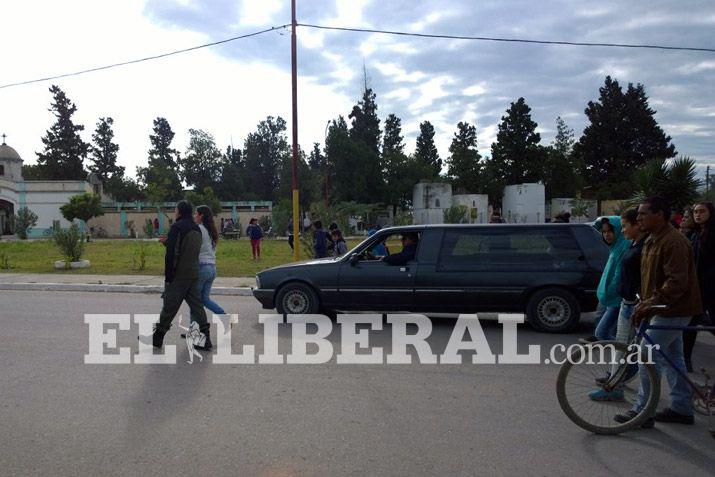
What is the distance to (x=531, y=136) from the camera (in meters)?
63.6

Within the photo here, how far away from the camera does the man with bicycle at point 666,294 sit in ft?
13.7

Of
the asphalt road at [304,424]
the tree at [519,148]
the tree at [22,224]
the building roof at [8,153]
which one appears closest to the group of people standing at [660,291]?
the asphalt road at [304,424]

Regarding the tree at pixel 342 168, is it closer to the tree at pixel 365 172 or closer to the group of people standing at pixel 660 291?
the tree at pixel 365 172

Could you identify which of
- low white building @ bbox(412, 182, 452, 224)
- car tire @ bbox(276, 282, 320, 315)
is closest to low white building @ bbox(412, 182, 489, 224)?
low white building @ bbox(412, 182, 452, 224)

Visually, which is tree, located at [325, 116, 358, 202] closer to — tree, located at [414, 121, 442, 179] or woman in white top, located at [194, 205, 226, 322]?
tree, located at [414, 121, 442, 179]

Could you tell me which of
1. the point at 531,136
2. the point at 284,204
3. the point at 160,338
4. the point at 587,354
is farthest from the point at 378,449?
the point at 531,136

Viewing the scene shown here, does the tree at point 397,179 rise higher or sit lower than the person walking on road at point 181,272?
higher

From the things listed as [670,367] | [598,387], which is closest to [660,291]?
[670,367]

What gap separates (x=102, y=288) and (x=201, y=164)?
7031 cm

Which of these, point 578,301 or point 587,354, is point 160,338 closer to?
point 587,354

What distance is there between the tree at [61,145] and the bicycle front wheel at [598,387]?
8127 centimetres

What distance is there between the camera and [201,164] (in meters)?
81.5

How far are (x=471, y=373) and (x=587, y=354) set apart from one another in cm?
179

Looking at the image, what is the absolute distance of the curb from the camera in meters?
13.2
